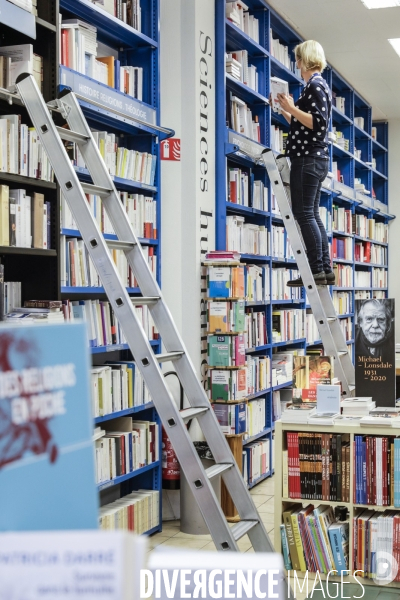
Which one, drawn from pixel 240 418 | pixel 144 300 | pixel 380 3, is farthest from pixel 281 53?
pixel 144 300

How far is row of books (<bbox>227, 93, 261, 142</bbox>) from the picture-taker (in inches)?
225

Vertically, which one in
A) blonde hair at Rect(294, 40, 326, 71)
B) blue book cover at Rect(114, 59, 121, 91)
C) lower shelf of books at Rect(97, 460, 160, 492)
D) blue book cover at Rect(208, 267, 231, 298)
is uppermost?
blonde hair at Rect(294, 40, 326, 71)

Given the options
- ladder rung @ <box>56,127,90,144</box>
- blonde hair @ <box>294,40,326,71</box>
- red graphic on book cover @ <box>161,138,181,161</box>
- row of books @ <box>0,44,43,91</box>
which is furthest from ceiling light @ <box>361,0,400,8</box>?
ladder rung @ <box>56,127,90,144</box>

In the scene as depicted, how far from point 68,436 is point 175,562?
0.15 metres

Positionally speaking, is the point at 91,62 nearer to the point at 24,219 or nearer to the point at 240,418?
the point at 24,219

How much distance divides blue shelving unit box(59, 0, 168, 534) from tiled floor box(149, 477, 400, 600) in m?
0.15

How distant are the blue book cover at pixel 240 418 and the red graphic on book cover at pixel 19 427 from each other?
14.4ft

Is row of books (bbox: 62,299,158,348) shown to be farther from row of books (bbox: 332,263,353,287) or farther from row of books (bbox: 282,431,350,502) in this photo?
row of books (bbox: 332,263,353,287)

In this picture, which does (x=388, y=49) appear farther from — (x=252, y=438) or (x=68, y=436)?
(x=68, y=436)

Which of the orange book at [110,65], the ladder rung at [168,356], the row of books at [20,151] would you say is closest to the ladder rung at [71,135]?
the row of books at [20,151]

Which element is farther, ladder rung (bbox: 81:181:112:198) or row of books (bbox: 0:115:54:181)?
row of books (bbox: 0:115:54:181)

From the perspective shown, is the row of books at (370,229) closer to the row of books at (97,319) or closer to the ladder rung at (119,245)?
the row of books at (97,319)

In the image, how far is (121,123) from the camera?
15.0 ft

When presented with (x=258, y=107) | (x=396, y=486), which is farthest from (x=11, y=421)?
(x=258, y=107)
